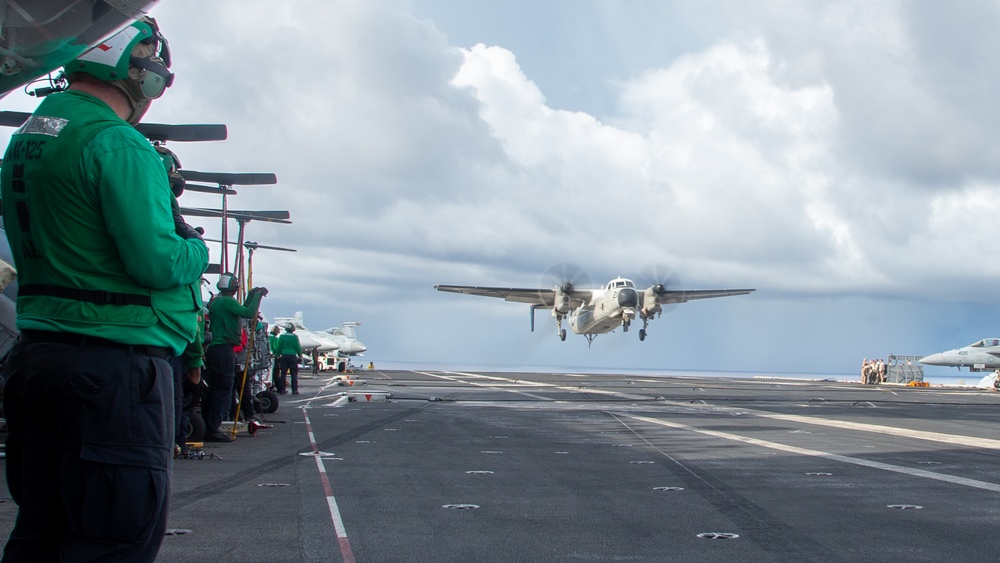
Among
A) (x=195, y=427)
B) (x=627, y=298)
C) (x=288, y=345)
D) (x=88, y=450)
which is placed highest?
(x=627, y=298)

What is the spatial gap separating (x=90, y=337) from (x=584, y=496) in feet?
15.6

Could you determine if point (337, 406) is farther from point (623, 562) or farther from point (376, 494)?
point (623, 562)

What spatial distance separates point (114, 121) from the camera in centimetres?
270

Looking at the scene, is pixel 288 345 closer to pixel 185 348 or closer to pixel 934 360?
pixel 185 348

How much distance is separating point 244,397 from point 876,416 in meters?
12.3

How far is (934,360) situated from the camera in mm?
58812

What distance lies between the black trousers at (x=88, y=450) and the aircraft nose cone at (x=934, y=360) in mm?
63285

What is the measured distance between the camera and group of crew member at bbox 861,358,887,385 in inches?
2255

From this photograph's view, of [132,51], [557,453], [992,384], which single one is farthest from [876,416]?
[992,384]

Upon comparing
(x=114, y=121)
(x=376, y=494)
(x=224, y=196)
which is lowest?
(x=376, y=494)

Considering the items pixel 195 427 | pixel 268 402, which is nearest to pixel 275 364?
pixel 268 402

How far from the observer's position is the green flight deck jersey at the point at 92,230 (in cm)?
255

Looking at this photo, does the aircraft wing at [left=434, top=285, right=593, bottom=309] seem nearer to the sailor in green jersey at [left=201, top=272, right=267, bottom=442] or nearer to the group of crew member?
the group of crew member

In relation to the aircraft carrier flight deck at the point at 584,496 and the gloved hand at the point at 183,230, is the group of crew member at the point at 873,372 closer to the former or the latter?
the aircraft carrier flight deck at the point at 584,496
